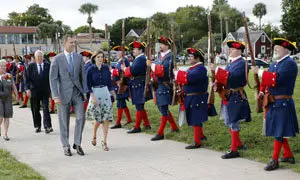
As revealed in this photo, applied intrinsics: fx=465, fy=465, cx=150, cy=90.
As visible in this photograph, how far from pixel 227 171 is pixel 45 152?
358cm

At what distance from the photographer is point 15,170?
698 centimetres

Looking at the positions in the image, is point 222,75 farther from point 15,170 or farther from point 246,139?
point 15,170

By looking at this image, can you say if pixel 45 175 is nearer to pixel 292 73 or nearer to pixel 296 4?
pixel 292 73

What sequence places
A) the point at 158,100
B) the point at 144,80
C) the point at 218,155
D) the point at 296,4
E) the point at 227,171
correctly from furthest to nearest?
the point at 296,4, the point at 144,80, the point at 158,100, the point at 218,155, the point at 227,171

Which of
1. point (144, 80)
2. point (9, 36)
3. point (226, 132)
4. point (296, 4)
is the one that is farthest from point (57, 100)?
point (9, 36)

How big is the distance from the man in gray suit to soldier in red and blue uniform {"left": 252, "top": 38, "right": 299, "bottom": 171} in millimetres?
3158

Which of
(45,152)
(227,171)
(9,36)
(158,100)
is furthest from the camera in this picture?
(9,36)

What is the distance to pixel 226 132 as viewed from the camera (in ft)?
30.4

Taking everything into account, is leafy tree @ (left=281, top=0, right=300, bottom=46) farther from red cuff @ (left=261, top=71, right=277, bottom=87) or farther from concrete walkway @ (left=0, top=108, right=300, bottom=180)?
red cuff @ (left=261, top=71, right=277, bottom=87)

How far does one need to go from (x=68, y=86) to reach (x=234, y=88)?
113 inches

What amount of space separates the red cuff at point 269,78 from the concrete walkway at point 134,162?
1208 millimetres

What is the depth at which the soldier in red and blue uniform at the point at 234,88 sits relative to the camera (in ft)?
24.3

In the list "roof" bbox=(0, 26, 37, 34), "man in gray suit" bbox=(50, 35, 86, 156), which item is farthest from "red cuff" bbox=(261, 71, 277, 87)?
"roof" bbox=(0, 26, 37, 34)

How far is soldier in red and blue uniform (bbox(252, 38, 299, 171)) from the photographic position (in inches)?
258
